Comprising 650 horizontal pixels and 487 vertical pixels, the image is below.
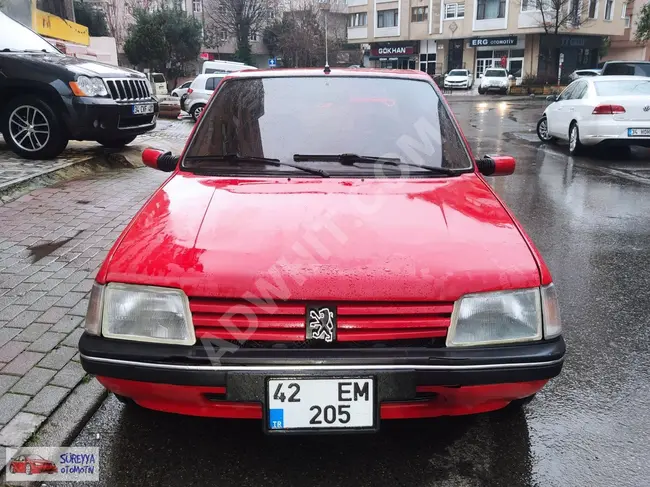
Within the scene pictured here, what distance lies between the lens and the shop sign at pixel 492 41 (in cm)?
5022

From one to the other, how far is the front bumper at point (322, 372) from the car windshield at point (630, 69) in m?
21.4

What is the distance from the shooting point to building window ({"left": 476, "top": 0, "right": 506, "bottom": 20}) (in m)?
49.8

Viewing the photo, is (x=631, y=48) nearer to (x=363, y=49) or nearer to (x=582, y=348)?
(x=363, y=49)

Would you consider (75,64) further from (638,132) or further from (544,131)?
(544,131)

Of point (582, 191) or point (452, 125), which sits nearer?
point (452, 125)

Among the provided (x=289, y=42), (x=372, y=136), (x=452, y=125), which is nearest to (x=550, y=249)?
(x=452, y=125)

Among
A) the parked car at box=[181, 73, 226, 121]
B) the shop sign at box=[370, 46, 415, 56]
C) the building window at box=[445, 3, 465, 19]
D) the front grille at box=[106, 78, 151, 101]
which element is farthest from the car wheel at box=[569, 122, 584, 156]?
the shop sign at box=[370, 46, 415, 56]

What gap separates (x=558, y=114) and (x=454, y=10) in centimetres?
4549

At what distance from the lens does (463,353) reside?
2.18 meters

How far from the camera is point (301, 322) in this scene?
2.15 meters

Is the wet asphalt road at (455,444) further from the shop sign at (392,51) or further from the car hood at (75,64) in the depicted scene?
the shop sign at (392,51)

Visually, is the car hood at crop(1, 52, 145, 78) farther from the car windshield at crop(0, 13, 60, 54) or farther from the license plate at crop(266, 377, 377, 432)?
the license plate at crop(266, 377, 377, 432)

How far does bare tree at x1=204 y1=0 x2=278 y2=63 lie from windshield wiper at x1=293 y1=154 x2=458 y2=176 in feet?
182

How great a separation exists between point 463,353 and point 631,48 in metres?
63.6
